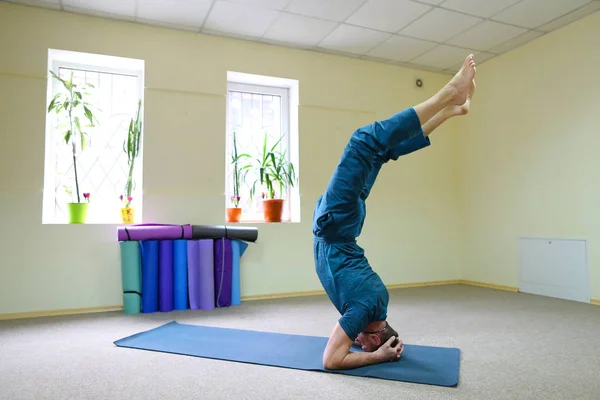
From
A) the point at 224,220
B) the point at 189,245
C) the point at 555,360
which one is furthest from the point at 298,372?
the point at 224,220

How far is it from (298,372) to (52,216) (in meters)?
2.88

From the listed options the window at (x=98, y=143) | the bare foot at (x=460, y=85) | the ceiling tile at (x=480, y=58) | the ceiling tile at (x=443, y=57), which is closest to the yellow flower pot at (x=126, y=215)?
the window at (x=98, y=143)

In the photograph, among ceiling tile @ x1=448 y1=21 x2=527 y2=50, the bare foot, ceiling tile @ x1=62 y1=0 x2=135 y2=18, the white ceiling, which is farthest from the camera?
ceiling tile @ x1=448 y1=21 x2=527 y2=50

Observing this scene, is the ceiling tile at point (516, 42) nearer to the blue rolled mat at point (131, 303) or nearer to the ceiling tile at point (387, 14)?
the ceiling tile at point (387, 14)

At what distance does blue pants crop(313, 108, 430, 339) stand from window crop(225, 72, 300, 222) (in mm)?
2230

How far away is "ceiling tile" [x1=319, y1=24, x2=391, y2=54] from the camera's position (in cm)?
421

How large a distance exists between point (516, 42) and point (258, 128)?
2.90 meters

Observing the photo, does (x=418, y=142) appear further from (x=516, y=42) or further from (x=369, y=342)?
(x=516, y=42)

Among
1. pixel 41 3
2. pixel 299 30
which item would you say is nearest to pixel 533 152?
pixel 299 30

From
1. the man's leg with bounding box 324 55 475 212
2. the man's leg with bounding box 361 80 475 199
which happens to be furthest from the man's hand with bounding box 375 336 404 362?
the man's leg with bounding box 361 80 475 199

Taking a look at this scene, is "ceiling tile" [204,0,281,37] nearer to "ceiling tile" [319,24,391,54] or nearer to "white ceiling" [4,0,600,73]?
"white ceiling" [4,0,600,73]

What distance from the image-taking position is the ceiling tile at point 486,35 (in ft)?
13.6

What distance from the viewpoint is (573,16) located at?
391cm

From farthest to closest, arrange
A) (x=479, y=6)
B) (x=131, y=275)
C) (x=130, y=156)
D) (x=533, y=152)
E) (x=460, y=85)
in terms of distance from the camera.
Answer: (x=533, y=152) < (x=130, y=156) < (x=479, y=6) < (x=131, y=275) < (x=460, y=85)
